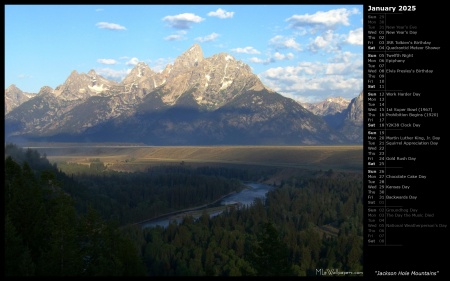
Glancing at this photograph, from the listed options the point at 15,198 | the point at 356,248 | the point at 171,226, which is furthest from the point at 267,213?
the point at 15,198

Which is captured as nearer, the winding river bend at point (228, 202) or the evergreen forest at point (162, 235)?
the evergreen forest at point (162, 235)

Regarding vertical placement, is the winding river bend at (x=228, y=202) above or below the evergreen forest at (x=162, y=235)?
below

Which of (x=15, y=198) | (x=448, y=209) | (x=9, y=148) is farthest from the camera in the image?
(x=9, y=148)

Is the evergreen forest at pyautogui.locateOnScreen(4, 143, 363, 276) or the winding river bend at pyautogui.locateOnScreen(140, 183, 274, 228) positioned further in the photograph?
the winding river bend at pyautogui.locateOnScreen(140, 183, 274, 228)

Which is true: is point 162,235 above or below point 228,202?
above

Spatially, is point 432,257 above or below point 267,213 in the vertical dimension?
above

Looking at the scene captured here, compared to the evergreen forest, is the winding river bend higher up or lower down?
lower down

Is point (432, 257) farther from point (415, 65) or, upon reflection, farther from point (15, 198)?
point (15, 198)

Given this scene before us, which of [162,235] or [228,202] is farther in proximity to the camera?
[228,202]

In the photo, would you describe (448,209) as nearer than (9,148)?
Yes
